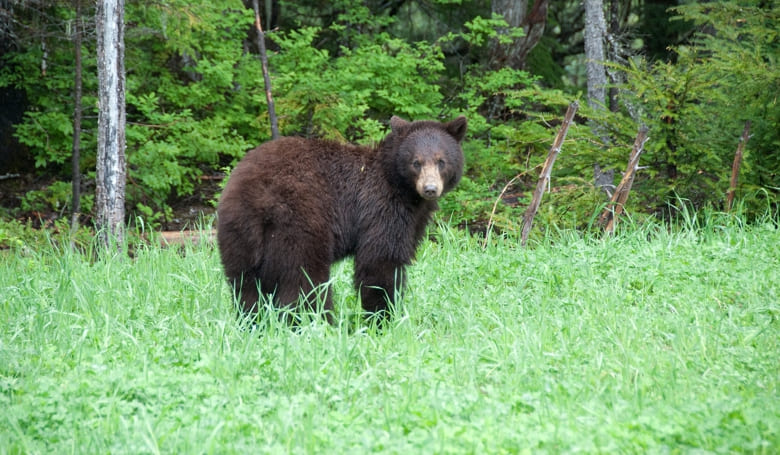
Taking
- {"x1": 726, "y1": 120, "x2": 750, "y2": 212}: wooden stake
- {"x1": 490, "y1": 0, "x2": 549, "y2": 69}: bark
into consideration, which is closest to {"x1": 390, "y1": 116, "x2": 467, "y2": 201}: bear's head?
{"x1": 726, "y1": 120, "x2": 750, "y2": 212}: wooden stake

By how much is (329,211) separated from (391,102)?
7.06 meters

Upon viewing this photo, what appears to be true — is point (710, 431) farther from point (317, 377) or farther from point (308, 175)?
point (308, 175)

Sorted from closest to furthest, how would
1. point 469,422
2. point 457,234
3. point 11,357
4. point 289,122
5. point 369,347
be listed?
point 469,422 < point 11,357 < point 369,347 < point 457,234 < point 289,122

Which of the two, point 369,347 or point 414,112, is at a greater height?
point 414,112

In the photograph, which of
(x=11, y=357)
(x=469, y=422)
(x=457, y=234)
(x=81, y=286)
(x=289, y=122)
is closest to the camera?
(x=469, y=422)

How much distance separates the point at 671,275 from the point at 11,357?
4.98 meters

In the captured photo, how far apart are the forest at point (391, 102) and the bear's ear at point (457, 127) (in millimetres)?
2271

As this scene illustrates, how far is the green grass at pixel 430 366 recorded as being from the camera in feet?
10.7

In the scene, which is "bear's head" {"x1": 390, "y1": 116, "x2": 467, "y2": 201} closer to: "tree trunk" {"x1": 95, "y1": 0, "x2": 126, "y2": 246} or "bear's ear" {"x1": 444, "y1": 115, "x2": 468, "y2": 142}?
"bear's ear" {"x1": 444, "y1": 115, "x2": 468, "y2": 142}

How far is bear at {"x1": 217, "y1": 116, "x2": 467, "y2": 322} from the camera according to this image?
5.07 meters

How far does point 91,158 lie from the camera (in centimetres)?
1176

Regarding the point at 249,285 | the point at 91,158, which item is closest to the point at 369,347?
the point at 249,285

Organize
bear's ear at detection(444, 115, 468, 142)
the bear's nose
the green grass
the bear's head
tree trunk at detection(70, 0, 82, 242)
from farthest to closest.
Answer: tree trunk at detection(70, 0, 82, 242) < bear's ear at detection(444, 115, 468, 142) < the bear's head < the bear's nose < the green grass

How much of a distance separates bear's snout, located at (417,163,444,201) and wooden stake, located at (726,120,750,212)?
3.72 meters
